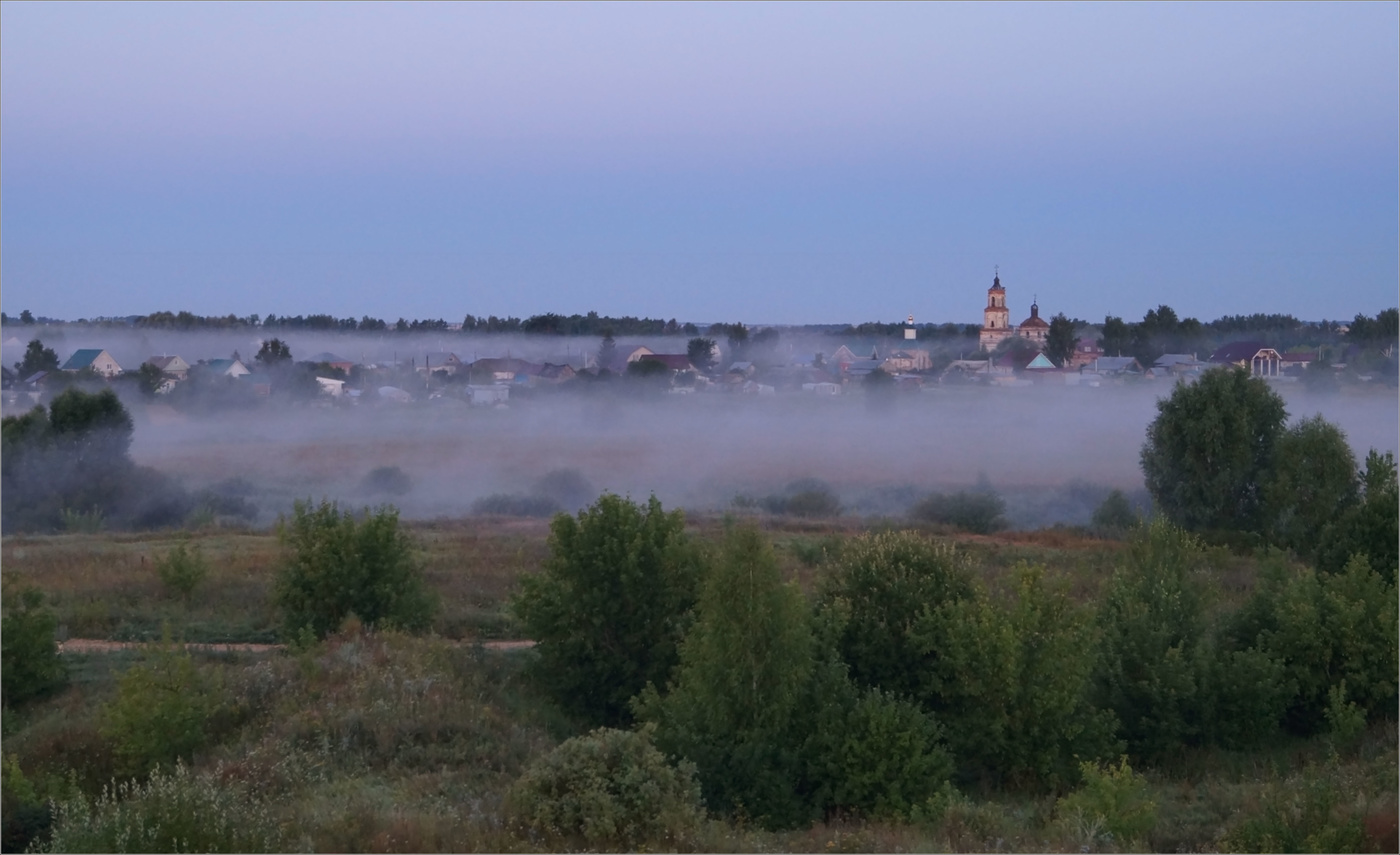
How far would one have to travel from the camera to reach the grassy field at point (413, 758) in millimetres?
9945

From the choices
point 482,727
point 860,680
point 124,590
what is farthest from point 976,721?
point 124,590

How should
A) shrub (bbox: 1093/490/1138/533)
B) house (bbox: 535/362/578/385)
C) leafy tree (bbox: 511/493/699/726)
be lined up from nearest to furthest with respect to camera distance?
1. leafy tree (bbox: 511/493/699/726)
2. shrub (bbox: 1093/490/1138/533)
3. house (bbox: 535/362/578/385)

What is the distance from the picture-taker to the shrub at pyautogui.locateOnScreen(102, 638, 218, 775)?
12.7m

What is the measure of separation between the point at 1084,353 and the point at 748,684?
59309 millimetres

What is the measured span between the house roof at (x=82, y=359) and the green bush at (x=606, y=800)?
53.0m

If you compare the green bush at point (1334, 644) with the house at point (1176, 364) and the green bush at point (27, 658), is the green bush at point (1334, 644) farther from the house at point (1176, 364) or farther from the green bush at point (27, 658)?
the house at point (1176, 364)

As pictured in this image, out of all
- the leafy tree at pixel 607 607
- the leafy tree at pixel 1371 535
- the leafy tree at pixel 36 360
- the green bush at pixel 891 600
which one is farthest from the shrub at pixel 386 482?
the leafy tree at pixel 1371 535

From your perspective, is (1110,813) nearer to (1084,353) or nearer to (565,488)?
(565,488)

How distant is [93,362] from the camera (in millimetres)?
54031

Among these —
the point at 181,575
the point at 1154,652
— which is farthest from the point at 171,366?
the point at 1154,652

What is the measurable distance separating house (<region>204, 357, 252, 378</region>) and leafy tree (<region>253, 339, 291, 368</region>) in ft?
4.98

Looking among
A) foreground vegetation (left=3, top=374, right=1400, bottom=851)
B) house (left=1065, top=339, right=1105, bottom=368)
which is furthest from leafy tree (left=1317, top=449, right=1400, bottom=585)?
house (left=1065, top=339, right=1105, bottom=368)

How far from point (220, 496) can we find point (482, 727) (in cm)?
4404

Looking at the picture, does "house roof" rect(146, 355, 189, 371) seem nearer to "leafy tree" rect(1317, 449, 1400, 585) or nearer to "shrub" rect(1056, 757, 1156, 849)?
"leafy tree" rect(1317, 449, 1400, 585)
